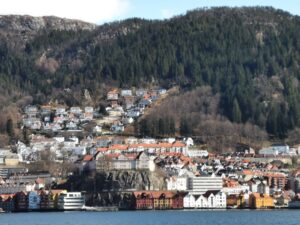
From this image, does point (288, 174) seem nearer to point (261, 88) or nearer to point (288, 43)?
point (261, 88)

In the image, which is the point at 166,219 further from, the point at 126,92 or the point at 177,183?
the point at 126,92

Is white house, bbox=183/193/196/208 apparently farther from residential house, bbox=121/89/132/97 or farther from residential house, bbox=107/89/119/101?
residential house, bbox=121/89/132/97

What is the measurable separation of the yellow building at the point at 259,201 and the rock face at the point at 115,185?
8896 mm

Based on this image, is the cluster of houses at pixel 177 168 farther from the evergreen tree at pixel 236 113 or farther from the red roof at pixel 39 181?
the evergreen tree at pixel 236 113

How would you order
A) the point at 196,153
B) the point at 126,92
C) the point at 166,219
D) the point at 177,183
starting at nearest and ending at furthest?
the point at 166,219 → the point at 177,183 → the point at 196,153 → the point at 126,92

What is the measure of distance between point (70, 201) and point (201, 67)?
6927 cm

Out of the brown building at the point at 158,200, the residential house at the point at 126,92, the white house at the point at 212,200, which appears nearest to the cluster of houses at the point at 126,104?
the residential house at the point at 126,92

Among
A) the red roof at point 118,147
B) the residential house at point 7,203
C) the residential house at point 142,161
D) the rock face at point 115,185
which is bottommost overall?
the residential house at point 7,203

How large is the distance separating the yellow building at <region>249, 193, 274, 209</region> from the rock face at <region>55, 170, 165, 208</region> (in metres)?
8.90

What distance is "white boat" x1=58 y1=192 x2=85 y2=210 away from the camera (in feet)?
343

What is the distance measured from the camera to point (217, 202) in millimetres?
106062

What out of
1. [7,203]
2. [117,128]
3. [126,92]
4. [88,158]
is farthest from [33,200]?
[126,92]

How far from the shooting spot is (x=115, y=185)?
346 ft

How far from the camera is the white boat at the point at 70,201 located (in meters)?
105
